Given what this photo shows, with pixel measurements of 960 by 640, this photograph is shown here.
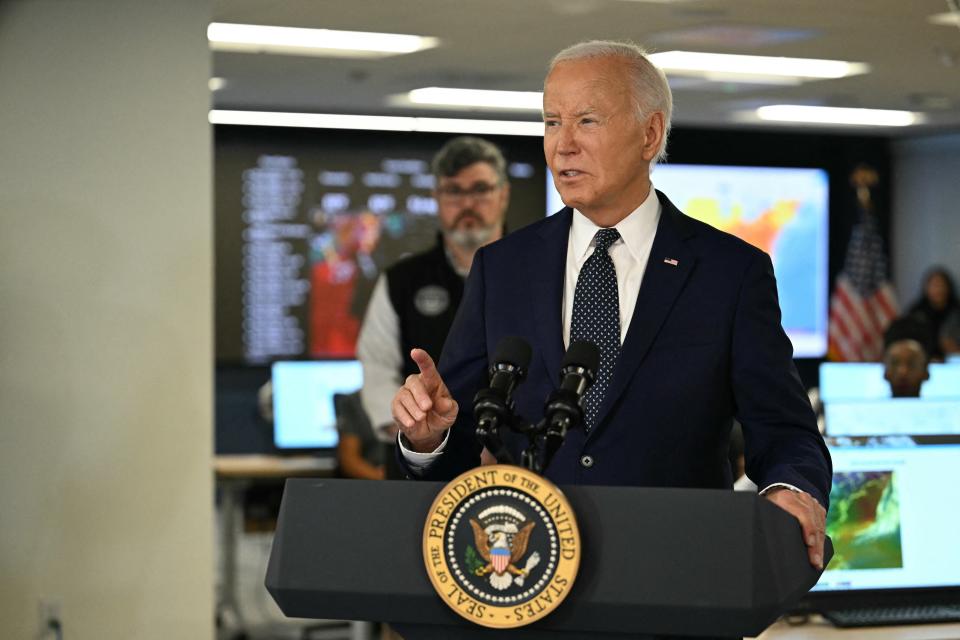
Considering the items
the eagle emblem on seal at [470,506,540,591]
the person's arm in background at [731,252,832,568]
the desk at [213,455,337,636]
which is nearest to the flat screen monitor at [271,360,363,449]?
the desk at [213,455,337,636]

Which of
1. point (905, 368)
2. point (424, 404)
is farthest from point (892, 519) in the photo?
point (905, 368)

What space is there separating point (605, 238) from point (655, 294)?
126 millimetres

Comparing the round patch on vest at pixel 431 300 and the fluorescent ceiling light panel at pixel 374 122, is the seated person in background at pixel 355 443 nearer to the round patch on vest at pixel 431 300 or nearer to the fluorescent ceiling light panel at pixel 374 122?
the round patch on vest at pixel 431 300

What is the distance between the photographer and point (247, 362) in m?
10.9

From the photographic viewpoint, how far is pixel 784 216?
489 inches

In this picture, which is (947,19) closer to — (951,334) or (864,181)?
(951,334)

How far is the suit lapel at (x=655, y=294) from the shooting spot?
1688mm

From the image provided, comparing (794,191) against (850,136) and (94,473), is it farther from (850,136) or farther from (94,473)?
(94,473)

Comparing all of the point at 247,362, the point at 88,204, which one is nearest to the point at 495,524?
the point at 88,204

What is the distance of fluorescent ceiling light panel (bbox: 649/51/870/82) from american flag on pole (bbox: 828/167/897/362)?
3976mm

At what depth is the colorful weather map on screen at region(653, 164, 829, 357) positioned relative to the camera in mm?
12070

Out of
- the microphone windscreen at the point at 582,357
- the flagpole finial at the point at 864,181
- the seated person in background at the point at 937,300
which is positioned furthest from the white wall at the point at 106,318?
the flagpole finial at the point at 864,181

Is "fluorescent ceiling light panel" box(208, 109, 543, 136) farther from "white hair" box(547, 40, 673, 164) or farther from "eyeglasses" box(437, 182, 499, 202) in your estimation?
"white hair" box(547, 40, 673, 164)

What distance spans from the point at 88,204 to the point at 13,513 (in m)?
1.01
